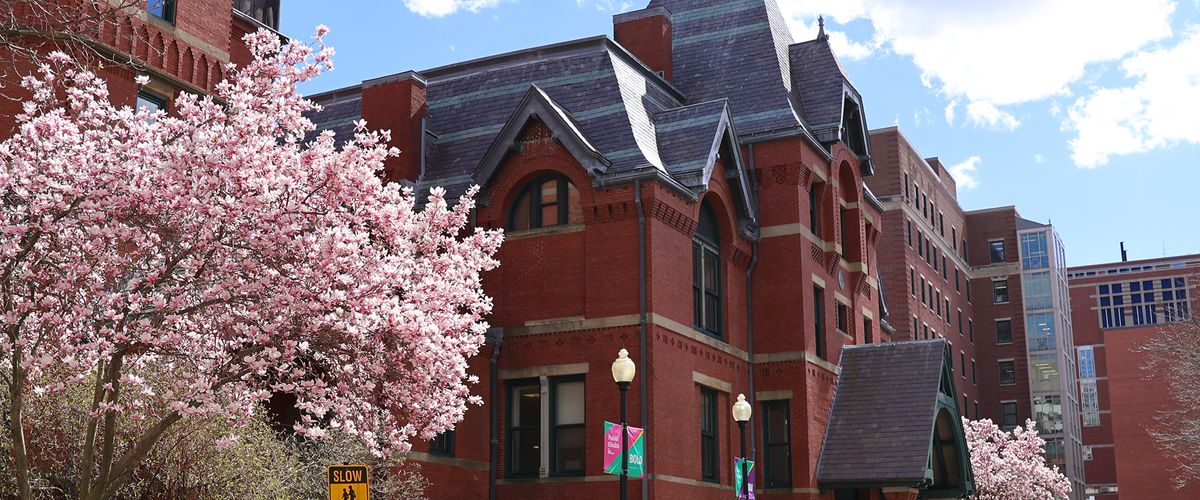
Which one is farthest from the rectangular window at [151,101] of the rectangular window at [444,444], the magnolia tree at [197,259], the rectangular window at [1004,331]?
the rectangular window at [1004,331]

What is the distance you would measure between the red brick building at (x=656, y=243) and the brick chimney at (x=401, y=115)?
54mm

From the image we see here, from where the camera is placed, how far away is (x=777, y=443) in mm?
32875

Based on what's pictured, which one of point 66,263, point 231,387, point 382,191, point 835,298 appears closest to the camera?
point 66,263

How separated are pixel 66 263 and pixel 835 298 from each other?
25.1m

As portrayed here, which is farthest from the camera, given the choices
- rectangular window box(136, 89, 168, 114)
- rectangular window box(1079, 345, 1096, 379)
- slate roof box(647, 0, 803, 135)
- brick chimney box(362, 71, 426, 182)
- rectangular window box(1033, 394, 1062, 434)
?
rectangular window box(1079, 345, 1096, 379)

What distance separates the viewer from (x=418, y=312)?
16.6 m

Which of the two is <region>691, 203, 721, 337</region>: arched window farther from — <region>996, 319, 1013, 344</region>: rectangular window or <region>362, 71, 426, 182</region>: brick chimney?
<region>996, 319, 1013, 344</region>: rectangular window

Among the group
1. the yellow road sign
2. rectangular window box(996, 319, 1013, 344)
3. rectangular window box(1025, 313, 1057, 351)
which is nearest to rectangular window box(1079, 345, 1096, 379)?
rectangular window box(1025, 313, 1057, 351)

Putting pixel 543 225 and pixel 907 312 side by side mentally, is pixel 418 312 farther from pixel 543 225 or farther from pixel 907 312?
pixel 907 312

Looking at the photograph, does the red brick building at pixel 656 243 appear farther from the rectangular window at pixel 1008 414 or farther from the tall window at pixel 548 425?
the rectangular window at pixel 1008 414

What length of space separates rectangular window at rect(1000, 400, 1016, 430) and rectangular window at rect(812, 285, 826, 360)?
69218 millimetres

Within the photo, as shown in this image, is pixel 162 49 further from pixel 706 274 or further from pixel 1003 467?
pixel 1003 467

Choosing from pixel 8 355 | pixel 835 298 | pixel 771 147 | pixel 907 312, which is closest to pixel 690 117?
pixel 771 147

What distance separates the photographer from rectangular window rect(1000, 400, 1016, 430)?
98.5 metres
